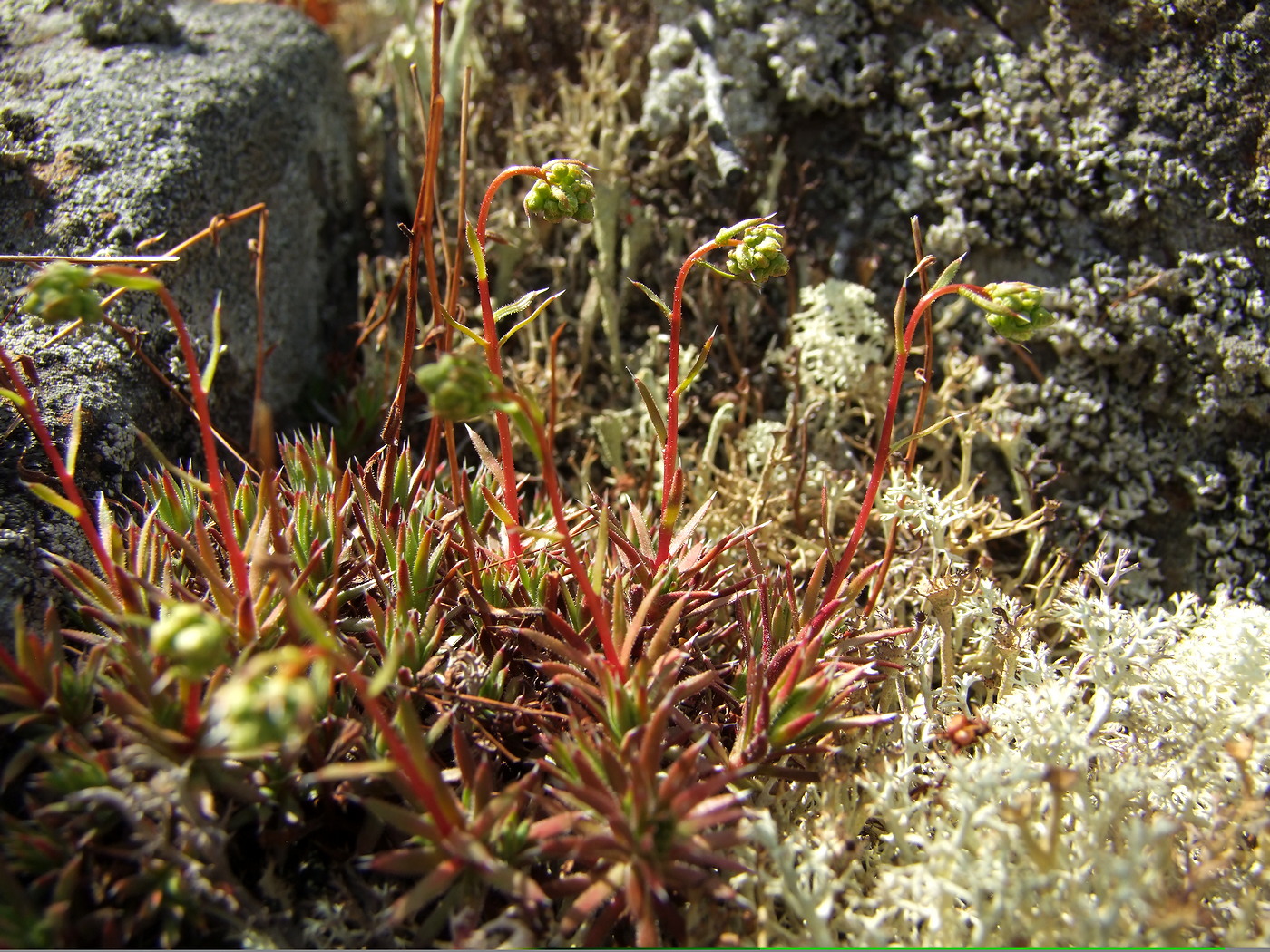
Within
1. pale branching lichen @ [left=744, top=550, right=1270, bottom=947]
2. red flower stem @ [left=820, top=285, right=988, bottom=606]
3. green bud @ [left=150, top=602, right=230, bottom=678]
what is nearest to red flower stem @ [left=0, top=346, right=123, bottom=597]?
green bud @ [left=150, top=602, right=230, bottom=678]

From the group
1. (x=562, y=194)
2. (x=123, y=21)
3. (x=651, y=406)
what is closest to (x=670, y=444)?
(x=651, y=406)

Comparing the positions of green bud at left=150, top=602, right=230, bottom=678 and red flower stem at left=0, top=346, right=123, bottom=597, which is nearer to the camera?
green bud at left=150, top=602, right=230, bottom=678

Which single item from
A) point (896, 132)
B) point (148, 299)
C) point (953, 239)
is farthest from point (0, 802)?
point (896, 132)

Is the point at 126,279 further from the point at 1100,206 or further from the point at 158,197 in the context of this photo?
the point at 1100,206

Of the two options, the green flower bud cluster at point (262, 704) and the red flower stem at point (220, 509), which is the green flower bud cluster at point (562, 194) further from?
the green flower bud cluster at point (262, 704)

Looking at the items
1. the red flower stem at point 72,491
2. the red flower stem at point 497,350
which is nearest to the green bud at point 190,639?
the red flower stem at point 72,491

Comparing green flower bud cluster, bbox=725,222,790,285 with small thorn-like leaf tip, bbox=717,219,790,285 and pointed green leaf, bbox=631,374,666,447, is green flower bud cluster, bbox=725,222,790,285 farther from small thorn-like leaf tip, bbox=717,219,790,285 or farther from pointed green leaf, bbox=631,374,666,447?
pointed green leaf, bbox=631,374,666,447
